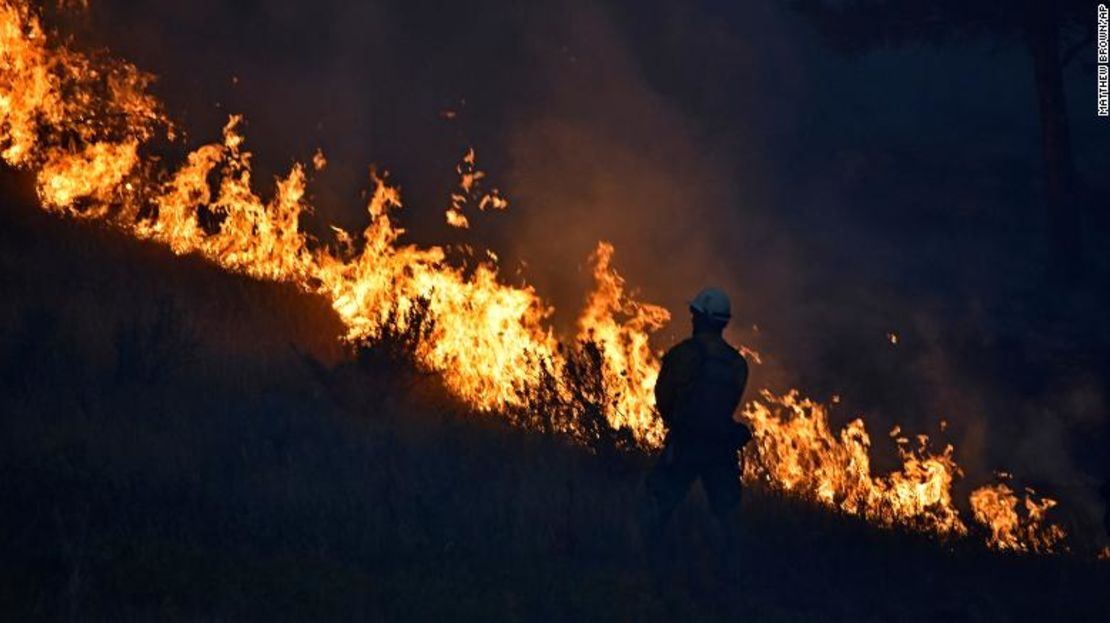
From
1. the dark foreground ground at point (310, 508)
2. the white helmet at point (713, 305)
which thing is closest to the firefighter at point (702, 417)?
the white helmet at point (713, 305)

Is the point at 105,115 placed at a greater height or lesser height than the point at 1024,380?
greater

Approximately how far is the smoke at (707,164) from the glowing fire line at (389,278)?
2.09 ft

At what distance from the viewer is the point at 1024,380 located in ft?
58.2

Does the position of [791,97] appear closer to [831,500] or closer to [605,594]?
[831,500]

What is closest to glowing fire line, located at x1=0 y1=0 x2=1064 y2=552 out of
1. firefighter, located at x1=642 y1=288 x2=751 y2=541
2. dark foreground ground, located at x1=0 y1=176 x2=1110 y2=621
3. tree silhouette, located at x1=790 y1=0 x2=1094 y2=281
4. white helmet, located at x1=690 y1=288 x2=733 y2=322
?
dark foreground ground, located at x1=0 y1=176 x2=1110 y2=621

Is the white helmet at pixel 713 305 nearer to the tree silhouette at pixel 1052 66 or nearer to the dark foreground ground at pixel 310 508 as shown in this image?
the dark foreground ground at pixel 310 508

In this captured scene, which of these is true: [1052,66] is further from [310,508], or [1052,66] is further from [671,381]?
[310,508]

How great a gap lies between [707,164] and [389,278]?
11.0m

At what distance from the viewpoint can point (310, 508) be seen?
9.03 meters

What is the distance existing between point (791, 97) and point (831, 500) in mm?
16275

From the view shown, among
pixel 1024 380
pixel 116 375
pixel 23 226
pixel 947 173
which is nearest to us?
pixel 116 375

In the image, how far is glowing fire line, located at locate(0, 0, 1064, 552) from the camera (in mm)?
12586

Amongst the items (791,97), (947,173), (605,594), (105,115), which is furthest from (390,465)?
(791,97)

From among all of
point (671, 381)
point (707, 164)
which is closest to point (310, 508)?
point (671, 381)
